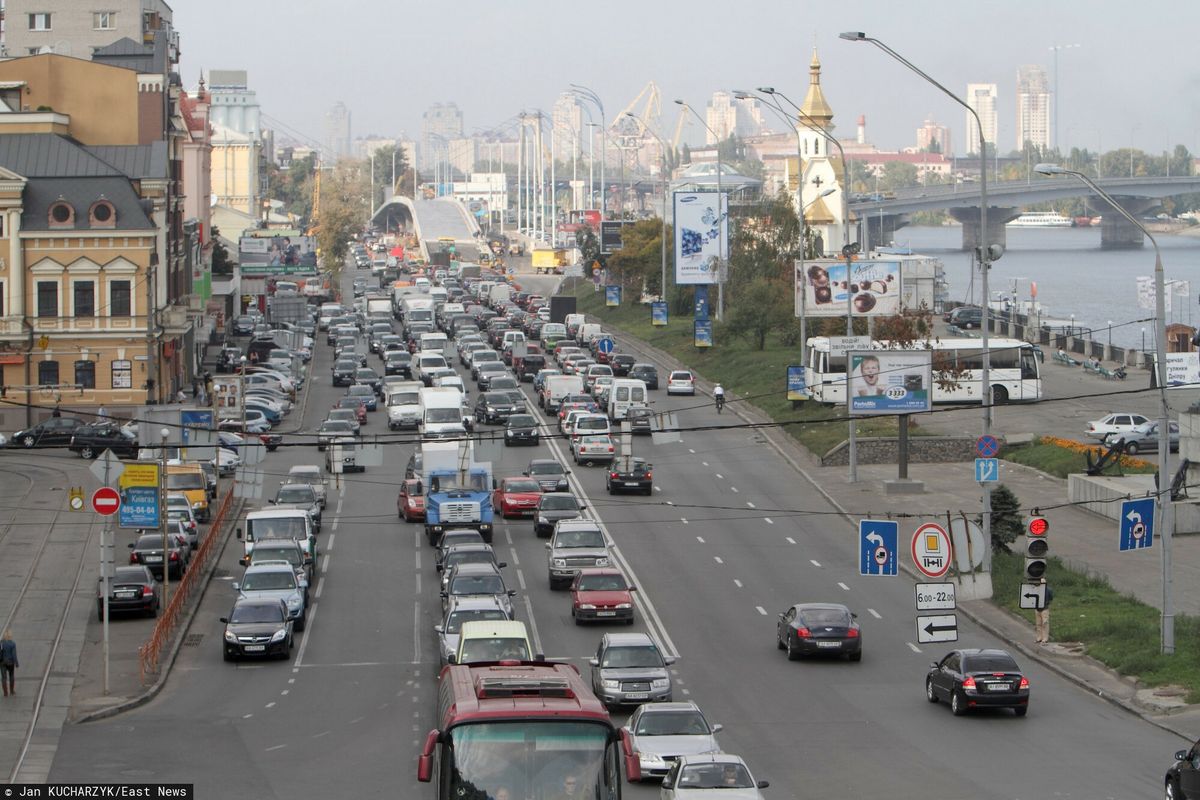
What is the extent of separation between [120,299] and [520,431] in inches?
748

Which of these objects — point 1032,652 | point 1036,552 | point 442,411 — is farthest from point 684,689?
point 442,411

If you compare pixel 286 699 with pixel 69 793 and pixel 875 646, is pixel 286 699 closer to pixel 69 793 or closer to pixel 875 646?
pixel 69 793

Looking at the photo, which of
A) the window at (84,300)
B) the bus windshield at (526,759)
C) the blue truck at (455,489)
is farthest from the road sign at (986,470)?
the window at (84,300)

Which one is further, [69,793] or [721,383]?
[721,383]

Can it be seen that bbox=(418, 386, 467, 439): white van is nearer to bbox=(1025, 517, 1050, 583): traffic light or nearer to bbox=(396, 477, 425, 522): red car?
bbox=(396, 477, 425, 522): red car

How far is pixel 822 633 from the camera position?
34594 millimetres

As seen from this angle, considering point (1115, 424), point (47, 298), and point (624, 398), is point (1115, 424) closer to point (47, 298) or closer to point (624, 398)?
point (624, 398)

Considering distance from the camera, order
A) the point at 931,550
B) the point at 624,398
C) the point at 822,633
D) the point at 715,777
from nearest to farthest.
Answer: the point at 715,777 → the point at 931,550 → the point at 822,633 → the point at 624,398

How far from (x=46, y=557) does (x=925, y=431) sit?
31.8 metres

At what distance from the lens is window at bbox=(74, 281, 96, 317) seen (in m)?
72.0

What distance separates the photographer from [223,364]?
8906 cm

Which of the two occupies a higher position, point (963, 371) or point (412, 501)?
point (963, 371)

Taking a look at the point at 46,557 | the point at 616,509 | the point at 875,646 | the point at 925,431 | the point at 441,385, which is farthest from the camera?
the point at 441,385

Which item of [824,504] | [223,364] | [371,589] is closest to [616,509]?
[824,504]
